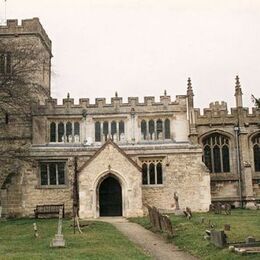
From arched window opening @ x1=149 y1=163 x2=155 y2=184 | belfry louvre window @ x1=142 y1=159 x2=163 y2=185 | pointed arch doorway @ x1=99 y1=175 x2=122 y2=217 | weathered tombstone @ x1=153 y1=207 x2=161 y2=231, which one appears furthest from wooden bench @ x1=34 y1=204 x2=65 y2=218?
weathered tombstone @ x1=153 y1=207 x2=161 y2=231

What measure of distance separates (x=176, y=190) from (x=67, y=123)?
10.1 m

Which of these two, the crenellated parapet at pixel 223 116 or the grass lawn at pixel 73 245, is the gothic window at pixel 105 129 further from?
the grass lawn at pixel 73 245

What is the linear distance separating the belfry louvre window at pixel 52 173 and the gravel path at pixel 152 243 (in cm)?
1025

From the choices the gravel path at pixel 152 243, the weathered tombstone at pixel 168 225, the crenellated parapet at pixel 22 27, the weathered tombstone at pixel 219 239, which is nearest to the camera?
the weathered tombstone at pixel 219 239

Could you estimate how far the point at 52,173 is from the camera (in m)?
36.2

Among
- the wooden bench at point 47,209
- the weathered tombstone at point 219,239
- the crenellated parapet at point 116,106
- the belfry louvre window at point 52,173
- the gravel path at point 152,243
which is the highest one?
the crenellated parapet at point 116,106

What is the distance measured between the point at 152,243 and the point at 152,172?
16.5 m

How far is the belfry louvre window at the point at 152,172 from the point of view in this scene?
116 feet

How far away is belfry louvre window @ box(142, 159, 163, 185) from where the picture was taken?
3534 centimetres

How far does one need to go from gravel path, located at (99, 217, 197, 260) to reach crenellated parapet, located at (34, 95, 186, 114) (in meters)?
14.2

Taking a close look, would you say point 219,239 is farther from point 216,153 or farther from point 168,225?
point 216,153

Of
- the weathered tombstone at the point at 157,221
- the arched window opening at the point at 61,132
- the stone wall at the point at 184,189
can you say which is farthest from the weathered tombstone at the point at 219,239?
the arched window opening at the point at 61,132

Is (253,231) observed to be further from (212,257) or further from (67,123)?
(67,123)

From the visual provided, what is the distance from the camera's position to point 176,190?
3488 cm
